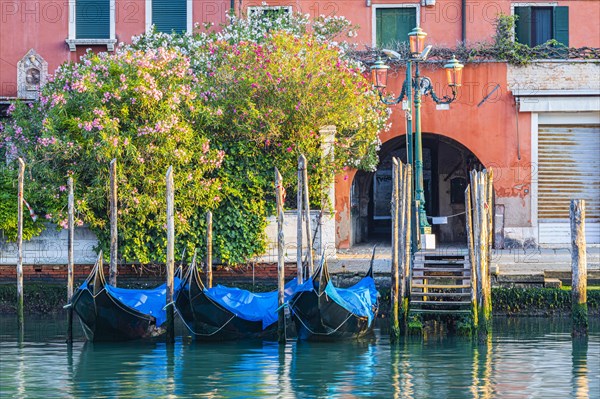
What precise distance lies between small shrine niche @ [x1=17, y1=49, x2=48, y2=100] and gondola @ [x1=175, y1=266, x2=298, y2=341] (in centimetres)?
708

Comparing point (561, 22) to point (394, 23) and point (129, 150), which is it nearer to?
point (394, 23)

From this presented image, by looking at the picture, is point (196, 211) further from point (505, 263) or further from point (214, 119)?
point (505, 263)

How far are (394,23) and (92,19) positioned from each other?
5.52 m

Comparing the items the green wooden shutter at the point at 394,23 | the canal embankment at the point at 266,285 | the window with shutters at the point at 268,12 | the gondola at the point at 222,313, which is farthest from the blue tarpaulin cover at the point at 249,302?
the green wooden shutter at the point at 394,23

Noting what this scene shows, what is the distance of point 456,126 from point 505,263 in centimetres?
375

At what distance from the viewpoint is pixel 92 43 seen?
2408cm

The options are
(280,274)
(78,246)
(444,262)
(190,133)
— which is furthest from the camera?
(78,246)

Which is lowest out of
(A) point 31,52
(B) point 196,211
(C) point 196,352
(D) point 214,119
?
(C) point 196,352

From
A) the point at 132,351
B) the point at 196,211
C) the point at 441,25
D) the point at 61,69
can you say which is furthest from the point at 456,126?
the point at 132,351

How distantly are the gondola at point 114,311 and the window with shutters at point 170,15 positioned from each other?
292 inches

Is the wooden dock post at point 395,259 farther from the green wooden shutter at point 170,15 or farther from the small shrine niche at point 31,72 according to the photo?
the small shrine niche at point 31,72

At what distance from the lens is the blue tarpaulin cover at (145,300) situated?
17.8 meters

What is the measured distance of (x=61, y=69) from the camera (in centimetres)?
2112

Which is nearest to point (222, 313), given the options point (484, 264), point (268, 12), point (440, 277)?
point (440, 277)
